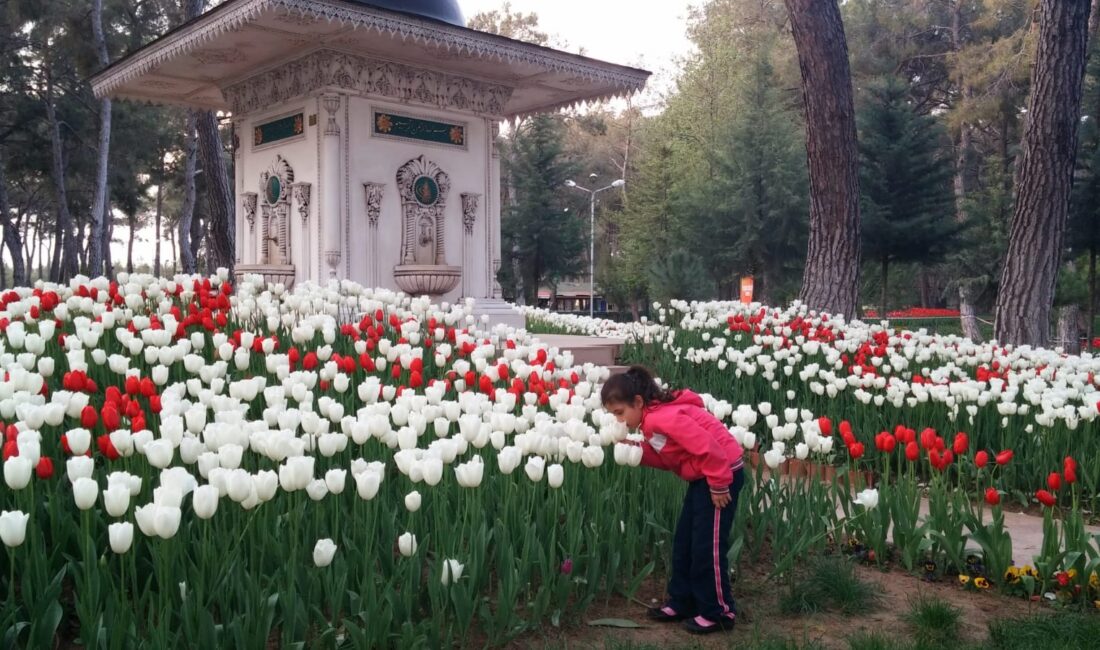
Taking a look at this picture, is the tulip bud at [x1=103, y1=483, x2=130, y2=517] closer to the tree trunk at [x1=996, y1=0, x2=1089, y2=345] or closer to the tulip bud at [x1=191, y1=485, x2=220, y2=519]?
the tulip bud at [x1=191, y1=485, x2=220, y2=519]

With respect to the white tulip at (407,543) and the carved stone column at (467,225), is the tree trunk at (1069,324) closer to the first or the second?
the carved stone column at (467,225)

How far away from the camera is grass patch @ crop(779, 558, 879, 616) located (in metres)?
3.87

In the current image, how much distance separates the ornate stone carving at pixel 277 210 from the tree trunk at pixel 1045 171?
9.58 m

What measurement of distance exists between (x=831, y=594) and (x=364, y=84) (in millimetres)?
Result: 10278

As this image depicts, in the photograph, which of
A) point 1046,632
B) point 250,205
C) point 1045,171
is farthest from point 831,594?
point 250,205

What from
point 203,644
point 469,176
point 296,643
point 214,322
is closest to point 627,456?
point 296,643

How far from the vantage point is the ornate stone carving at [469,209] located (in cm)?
1348

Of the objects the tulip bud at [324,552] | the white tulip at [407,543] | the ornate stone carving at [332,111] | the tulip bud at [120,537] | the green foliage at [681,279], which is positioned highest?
the ornate stone carving at [332,111]

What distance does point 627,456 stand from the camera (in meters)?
3.88

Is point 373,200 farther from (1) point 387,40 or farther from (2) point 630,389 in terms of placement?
(2) point 630,389

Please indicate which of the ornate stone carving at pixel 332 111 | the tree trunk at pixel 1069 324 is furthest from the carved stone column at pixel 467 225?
the tree trunk at pixel 1069 324

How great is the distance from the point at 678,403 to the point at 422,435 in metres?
1.45

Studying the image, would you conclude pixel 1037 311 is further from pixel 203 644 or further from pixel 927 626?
pixel 203 644

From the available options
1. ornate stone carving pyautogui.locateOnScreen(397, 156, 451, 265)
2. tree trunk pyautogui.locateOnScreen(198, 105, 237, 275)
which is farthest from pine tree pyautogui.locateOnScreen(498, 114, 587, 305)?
ornate stone carving pyautogui.locateOnScreen(397, 156, 451, 265)
